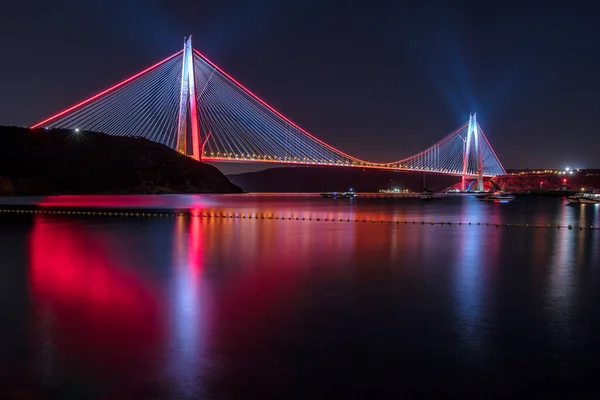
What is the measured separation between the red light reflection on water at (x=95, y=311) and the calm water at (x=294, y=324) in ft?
0.07

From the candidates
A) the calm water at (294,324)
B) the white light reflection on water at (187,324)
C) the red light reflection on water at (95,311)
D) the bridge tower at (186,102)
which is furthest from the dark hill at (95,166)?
the calm water at (294,324)

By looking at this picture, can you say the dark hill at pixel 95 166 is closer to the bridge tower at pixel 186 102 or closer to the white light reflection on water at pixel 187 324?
the bridge tower at pixel 186 102

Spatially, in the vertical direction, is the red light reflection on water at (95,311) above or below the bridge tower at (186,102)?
below

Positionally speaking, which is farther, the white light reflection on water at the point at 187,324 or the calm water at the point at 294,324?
the white light reflection on water at the point at 187,324

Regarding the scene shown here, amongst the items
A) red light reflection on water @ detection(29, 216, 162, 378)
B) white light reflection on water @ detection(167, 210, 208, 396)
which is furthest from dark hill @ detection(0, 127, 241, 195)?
white light reflection on water @ detection(167, 210, 208, 396)

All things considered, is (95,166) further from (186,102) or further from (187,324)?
(187,324)

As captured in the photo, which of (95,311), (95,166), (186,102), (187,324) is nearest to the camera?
(187,324)

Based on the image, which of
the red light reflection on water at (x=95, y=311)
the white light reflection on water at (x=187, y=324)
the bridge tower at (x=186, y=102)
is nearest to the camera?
the white light reflection on water at (x=187, y=324)

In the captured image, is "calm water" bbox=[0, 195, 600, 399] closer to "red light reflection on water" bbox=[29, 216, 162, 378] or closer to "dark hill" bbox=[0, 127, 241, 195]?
"red light reflection on water" bbox=[29, 216, 162, 378]

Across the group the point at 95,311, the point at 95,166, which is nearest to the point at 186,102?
the point at 95,166

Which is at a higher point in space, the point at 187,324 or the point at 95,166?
the point at 95,166

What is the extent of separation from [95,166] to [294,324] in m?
95.1

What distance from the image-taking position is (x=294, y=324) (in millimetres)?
6602

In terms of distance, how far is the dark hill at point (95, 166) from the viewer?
84.7 m
